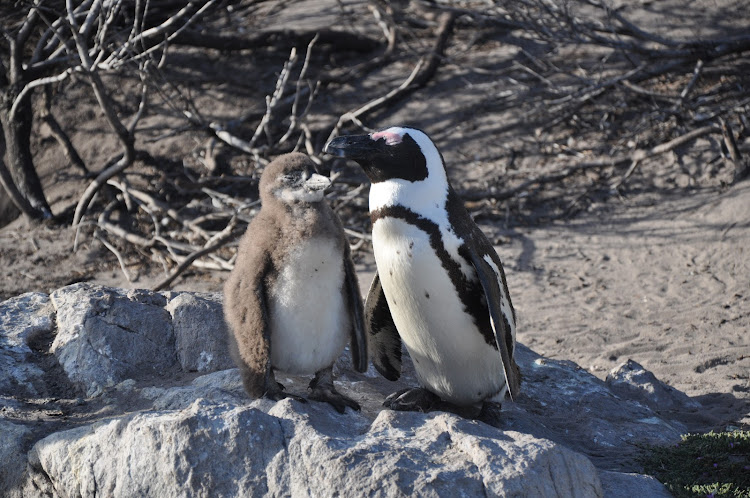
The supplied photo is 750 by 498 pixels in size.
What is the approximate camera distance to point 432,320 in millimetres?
3152

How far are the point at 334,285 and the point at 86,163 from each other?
21.8ft

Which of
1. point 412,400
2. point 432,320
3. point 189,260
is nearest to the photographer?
point 432,320

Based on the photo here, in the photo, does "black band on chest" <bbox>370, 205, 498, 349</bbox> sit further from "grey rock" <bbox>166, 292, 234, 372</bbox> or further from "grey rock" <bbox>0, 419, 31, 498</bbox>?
"grey rock" <bbox>0, 419, 31, 498</bbox>

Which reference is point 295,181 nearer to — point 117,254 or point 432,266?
point 432,266

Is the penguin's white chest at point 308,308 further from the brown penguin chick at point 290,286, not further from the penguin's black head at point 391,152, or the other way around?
the penguin's black head at point 391,152

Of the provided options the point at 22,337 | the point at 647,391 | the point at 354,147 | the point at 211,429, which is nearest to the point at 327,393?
the point at 211,429

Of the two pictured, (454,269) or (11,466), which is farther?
(454,269)

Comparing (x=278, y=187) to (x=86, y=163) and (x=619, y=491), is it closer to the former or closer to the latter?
(x=619, y=491)

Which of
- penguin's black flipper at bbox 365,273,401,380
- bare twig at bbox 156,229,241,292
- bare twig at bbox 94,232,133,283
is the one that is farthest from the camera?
bare twig at bbox 94,232,133,283

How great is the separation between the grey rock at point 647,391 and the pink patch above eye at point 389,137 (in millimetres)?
2172

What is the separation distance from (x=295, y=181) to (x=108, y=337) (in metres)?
1.25

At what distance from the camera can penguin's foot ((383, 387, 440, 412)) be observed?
3305 mm

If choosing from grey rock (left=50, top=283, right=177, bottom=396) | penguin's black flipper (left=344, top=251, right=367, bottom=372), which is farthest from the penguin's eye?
grey rock (left=50, top=283, right=177, bottom=396)

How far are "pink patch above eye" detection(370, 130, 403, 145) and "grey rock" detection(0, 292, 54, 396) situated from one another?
1729 mm
